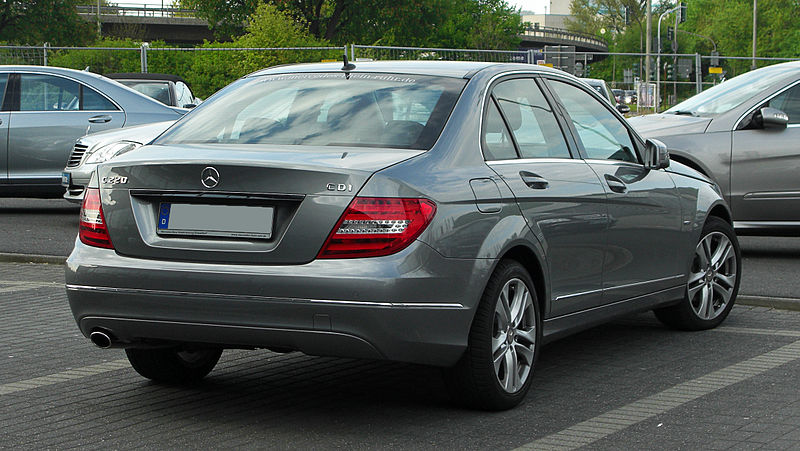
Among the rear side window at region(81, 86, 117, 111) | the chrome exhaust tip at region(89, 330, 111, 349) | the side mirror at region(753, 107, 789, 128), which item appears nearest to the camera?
the chrome exhaust tip at region(89, 330, 111, 349)

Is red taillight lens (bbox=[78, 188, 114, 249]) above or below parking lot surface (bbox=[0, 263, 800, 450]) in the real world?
above

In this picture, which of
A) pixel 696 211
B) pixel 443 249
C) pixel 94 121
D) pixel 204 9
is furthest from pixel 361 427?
pixel 204 9

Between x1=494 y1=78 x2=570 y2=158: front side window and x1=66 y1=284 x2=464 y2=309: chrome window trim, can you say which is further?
x1=494 y1=78 x2=570 y2=158: front side window

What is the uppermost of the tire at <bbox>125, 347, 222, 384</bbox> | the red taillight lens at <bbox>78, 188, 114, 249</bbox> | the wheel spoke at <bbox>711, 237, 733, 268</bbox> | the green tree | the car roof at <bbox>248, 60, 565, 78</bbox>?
the green tree

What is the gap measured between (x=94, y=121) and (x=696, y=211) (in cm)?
854

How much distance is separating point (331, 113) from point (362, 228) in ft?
3.03

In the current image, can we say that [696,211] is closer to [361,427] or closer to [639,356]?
[639,356]

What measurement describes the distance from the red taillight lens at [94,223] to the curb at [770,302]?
495cm

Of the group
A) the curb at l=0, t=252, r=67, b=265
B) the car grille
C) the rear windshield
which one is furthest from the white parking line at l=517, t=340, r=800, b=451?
the car grille

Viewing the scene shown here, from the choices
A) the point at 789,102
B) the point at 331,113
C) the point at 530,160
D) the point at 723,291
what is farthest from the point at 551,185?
the point at 789,102

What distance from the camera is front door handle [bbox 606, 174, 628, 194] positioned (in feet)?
20.9

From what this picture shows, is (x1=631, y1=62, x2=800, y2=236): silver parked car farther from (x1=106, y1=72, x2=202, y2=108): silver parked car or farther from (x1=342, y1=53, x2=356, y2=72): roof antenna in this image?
(x1=106, y1=72, x2=202, y2=108): silver parked car

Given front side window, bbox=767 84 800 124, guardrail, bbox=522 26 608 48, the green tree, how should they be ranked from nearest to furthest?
front side window, bbox=767 84 800 124, the green tree, guardrail, bbox=522 26 608 48

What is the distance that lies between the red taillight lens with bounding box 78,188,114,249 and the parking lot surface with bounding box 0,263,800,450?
0.74 meters
